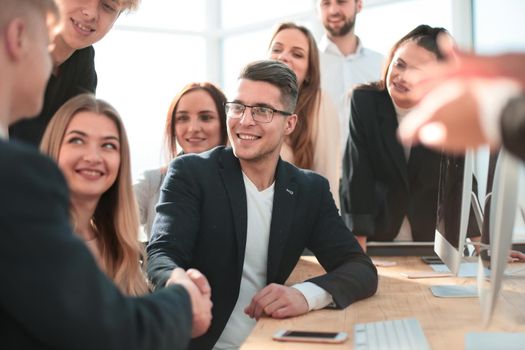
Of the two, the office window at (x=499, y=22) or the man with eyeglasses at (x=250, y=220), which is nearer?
the man with eyeglasses at (x=250, y=220)

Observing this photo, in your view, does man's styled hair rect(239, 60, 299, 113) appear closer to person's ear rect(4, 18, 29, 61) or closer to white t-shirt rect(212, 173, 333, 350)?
white t-shirt rect(212, 173, 333, 350)

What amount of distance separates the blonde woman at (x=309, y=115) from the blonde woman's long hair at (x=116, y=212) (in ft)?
3.95

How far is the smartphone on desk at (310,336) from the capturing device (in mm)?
1582

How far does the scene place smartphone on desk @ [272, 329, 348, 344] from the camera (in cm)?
158

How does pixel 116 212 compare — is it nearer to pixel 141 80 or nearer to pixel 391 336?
pixel 391 336

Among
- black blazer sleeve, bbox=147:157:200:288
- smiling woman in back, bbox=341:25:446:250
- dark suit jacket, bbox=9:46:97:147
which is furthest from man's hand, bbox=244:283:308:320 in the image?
smiling woman in back, bbox=341:25:446:250

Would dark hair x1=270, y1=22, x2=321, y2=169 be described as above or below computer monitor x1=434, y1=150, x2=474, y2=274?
above

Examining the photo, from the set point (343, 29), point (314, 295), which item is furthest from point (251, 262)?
point (343, 29)

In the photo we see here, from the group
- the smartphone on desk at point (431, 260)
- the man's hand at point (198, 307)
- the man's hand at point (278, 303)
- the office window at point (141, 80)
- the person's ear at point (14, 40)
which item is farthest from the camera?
the office window at point (141, 80)

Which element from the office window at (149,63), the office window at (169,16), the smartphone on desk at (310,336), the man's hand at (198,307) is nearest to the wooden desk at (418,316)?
the smartphone on desk at (310,336)

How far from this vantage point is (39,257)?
100cm

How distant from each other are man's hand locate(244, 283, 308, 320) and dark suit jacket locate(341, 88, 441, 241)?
3.98ft

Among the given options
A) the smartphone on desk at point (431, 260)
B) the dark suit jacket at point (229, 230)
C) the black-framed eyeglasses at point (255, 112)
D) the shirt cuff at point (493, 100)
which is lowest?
the smartphone on desk at point (431, 260)

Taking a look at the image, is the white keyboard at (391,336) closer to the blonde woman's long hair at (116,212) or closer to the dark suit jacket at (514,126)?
the blonde woman's long hair at (116,212)
